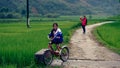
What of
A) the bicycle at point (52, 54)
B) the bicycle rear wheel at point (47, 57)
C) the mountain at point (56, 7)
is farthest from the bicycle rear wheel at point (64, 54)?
the mountain at point (56, 7)

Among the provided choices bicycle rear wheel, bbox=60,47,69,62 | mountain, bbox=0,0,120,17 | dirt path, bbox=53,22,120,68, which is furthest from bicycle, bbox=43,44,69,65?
mountain, bbox=0,0,120,17

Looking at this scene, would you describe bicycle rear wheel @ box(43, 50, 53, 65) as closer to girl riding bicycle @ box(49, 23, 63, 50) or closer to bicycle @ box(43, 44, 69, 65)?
bicycle @ box(43, 44, 69, 65)

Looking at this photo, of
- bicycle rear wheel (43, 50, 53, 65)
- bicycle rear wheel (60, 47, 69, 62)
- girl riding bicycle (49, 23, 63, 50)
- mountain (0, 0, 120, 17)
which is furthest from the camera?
mountain (0, 0, 120, 17)

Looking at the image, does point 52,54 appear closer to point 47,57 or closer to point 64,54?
point 47,57

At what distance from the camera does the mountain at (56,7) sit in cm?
11312

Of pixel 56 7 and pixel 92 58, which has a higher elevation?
pixel 92 58

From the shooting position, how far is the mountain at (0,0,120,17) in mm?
113125

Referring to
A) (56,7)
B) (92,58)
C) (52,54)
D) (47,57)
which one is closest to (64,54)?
(52,54)

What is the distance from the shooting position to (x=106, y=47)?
57.7 ft

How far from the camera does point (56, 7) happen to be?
426 ft

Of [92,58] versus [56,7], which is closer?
[92,58]

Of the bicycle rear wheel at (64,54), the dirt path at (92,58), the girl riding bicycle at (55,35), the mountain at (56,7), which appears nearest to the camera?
the dirt path at (92,58)

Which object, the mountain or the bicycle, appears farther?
the mountain

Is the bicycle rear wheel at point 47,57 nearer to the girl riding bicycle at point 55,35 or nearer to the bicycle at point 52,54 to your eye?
the bicycle at point 52,54
